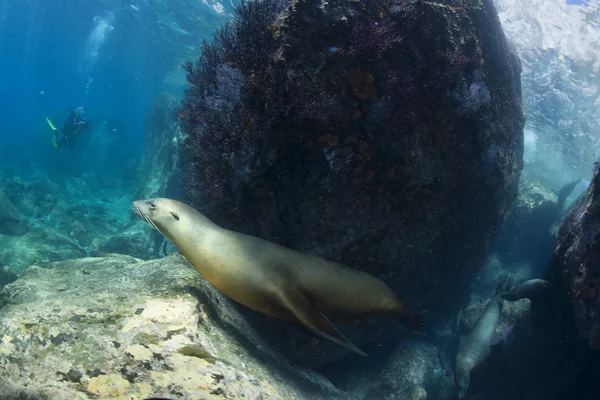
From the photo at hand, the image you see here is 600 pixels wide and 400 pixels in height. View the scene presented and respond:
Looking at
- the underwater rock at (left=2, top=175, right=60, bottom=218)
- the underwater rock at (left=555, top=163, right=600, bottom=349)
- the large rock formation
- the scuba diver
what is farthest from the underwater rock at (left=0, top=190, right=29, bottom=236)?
the large rock formation

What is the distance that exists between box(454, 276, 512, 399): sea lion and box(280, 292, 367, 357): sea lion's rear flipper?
4.21 meters

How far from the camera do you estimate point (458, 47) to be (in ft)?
14.3

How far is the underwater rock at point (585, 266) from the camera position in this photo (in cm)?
406

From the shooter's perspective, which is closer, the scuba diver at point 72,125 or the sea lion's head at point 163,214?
the sea lion's head at point 163,214

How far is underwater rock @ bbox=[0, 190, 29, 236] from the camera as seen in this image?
12828 mm

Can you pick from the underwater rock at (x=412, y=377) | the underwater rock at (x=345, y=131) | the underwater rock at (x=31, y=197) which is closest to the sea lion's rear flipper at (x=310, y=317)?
the underwater rock at (x=345, y=131)

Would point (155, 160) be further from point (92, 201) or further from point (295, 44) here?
point (295, 44)

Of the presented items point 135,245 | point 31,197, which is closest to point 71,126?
point 31,197

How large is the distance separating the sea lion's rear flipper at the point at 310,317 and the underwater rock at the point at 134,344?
0.62 m

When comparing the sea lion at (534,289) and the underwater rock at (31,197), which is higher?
the sea lion at (534,289)

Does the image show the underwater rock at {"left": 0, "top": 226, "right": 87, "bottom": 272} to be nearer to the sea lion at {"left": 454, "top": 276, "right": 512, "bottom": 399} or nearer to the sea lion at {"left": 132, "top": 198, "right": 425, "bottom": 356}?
the sea lion at {"left": 132, "top": 198, "right": 425, "bottom": 356}

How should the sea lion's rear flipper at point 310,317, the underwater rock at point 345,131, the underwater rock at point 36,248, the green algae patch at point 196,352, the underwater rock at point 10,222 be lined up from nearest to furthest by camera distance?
the green algae patch at point 196,352
the sea lion's rear flipper at point 310,317
the underwater rock at point 345,131
the underwater rock at point 36,248
the underwater rock at point 10,222

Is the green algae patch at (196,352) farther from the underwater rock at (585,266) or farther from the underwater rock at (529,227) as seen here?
the underwater rock at (529,227)

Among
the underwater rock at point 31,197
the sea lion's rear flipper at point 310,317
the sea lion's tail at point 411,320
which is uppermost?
the sea lion's rear flipper at point 310,317
